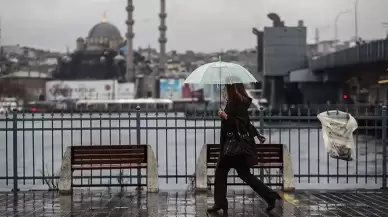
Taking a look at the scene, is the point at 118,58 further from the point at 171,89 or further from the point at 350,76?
the point at 350,76

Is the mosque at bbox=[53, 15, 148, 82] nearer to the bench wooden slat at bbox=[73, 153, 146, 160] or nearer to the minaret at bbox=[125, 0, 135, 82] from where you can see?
the minaret at bbox=[125, 0, 135, 82]

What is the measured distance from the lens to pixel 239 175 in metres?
10.0

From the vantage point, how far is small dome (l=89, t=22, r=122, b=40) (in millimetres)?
173250

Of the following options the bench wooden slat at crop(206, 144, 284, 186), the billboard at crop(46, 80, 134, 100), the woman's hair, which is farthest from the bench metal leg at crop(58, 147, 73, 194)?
the billboard at crop(46, 80, 134, 100)

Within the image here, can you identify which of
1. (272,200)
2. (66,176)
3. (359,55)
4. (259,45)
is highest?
(259,45)

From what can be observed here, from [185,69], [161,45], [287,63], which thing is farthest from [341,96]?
[185,69]

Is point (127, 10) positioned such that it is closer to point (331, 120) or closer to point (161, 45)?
point (161, 45)

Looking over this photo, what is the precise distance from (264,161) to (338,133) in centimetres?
150

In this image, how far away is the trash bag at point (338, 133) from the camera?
12000mm

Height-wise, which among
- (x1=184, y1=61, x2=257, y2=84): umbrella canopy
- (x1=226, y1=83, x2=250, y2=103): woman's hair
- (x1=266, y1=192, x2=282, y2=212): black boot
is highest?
(x1=184, y1=61, x2=257, y2=84): umbrella canopy

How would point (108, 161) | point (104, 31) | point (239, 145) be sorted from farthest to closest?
point (104, 31), point (108, 161), point (239, 145)

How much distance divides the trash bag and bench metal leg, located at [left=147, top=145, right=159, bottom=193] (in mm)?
3198

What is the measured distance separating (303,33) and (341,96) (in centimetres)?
1357

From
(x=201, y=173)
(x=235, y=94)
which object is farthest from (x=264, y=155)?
(x=235, y=94)
